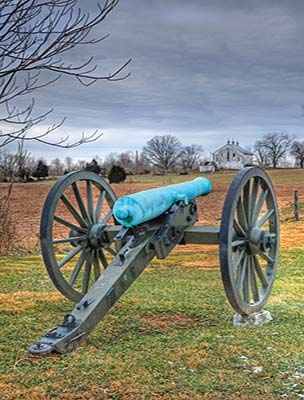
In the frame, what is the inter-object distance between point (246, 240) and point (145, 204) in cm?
95

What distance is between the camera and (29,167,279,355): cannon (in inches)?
146

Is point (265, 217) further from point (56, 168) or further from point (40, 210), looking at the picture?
point (56, 168)

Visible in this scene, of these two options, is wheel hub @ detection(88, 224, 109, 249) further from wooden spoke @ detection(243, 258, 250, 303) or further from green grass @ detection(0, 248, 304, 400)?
wooden spoke @ detection(243, 258, 250, 303)

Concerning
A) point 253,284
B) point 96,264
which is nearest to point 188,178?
point 96,264

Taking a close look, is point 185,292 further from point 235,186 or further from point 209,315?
point 235,186

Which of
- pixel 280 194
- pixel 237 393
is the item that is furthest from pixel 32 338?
pixel 280 194

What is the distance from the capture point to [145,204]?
415 centimetres

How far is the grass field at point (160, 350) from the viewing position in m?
3.15

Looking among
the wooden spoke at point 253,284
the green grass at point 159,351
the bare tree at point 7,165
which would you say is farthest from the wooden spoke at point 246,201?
the bare tree at point 7,165

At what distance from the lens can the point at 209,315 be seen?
4.91 metres

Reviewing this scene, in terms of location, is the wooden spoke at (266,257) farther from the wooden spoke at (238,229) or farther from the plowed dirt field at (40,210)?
the plowed dirt field at (40,210)

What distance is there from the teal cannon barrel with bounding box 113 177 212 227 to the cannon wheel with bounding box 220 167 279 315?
546 mm

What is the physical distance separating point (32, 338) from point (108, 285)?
0.83 metres

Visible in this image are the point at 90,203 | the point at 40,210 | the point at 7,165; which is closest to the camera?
the point at 90,203
